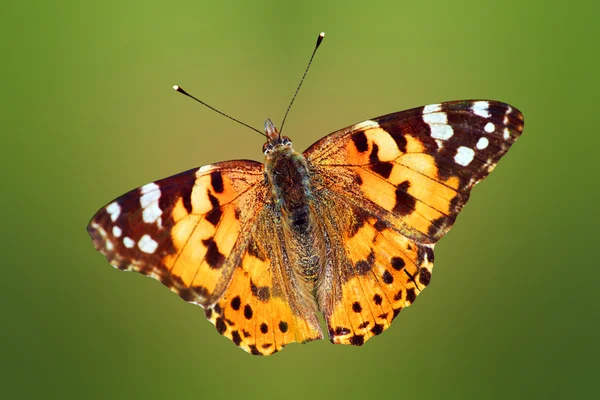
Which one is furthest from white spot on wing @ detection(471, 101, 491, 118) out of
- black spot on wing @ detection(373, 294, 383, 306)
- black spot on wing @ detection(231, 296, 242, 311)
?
black spot on wing @ detection(231, 296, 242, 311)

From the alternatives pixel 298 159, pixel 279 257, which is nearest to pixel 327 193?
pixel 298 159

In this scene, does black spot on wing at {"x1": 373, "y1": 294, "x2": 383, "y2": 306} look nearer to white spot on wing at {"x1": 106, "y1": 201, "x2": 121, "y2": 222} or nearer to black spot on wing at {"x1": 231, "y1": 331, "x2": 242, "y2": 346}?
black spot on wing at {"x1": 231, "y1": 331, "x2": 242, "y2": 346}

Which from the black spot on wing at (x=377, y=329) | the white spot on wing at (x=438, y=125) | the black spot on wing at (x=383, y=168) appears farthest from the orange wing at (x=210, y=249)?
the white spot on wing at (x=438, y=125)

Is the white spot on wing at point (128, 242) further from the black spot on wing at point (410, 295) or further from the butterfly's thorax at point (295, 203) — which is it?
the black spot on wing at point (410, 295)

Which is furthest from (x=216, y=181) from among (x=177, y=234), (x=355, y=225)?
(x=355, y=225)

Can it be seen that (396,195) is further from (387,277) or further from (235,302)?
(235,302)


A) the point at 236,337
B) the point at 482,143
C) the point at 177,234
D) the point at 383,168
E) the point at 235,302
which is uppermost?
the point at 482,143
